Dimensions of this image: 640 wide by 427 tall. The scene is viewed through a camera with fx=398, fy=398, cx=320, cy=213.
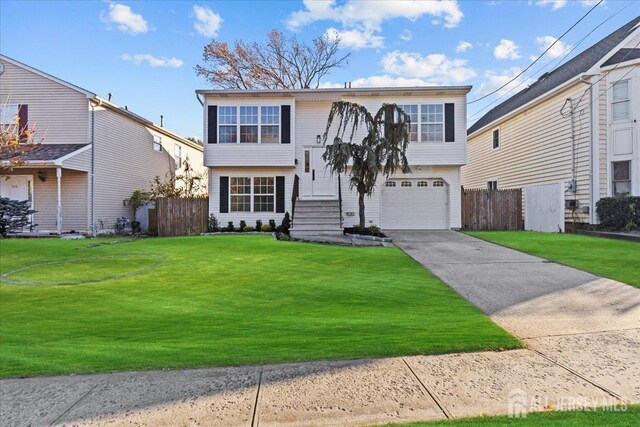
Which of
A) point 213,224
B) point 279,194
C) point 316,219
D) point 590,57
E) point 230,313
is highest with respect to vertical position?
point 590,57

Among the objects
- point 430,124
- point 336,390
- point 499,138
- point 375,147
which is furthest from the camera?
point 499,138

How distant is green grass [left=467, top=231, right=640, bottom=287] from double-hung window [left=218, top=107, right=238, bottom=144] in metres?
11.2

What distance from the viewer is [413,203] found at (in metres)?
18.2

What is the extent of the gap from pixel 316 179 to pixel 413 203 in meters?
4.57

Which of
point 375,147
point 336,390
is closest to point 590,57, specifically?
point 375,147

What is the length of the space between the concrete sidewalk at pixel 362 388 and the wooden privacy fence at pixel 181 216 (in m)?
14.3

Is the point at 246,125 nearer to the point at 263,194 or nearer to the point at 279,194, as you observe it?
the point at 263,194

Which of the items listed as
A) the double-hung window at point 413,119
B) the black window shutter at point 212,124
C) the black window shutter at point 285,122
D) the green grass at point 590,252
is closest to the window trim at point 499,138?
the double-hung window at point 413,119

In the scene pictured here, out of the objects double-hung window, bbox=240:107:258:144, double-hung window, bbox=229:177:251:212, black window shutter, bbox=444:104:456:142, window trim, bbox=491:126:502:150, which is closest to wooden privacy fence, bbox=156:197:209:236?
double-hung window, bbox=229:177:251:212

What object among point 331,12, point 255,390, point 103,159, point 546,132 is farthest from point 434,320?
point 331,12

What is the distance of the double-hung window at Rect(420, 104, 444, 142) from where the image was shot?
17609 mm

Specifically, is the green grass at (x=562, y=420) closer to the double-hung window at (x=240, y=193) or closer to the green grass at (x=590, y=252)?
the green grass at (x=590, y=252)

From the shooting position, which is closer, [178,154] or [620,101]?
[620,101]

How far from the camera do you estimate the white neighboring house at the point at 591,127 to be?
14969 millimetres
